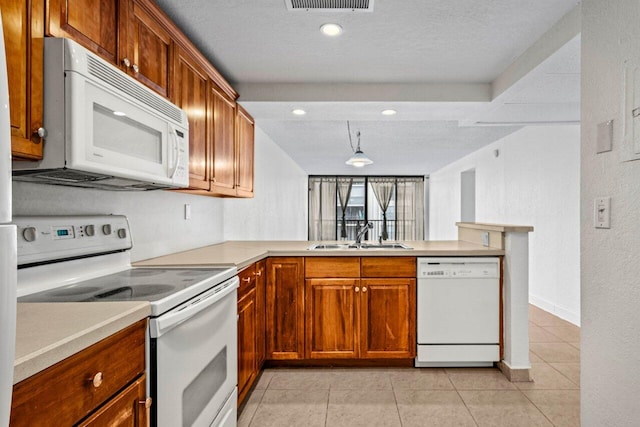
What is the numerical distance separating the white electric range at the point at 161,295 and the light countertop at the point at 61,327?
4.9 inches

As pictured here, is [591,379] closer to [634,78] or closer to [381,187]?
[634,78]

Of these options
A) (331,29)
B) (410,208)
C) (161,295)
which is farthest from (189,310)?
(410,208)

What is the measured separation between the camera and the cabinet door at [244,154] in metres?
3.10

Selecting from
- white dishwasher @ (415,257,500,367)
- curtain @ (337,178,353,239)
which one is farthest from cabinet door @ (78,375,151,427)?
curtain @ (337,178,353,239)

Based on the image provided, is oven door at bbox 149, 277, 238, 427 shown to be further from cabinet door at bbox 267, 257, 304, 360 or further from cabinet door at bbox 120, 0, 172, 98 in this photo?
cabinet door at bbox 120, 0, 172, 98

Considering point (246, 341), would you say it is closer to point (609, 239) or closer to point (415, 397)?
point (415, 397)

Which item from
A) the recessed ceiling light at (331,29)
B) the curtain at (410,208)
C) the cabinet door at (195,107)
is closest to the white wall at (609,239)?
the recessed ceiling light at (331,29)

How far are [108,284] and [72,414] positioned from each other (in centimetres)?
79

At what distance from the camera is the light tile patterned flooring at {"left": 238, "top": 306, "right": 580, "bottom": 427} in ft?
7.05

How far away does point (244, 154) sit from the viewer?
3.28 metres

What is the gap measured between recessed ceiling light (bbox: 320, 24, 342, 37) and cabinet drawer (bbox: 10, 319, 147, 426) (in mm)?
1750

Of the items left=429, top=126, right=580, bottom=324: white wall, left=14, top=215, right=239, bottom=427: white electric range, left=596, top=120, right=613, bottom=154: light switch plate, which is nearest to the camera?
left=14, top=215, right=239, bottom=427: white electric range

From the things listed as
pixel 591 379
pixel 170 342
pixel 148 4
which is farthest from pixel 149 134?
pixel 591 379

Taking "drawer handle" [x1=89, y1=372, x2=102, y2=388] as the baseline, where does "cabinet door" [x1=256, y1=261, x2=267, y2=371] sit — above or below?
below
